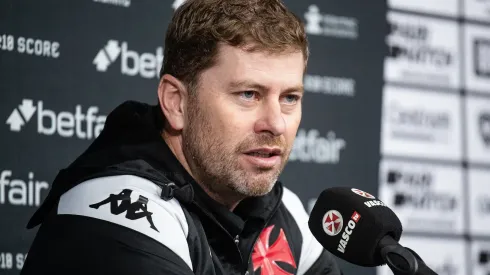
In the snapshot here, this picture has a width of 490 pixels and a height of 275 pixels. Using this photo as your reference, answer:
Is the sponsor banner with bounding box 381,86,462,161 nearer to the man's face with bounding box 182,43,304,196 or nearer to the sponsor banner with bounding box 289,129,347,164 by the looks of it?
the sponsor banner with bounding box 289,129,347,164

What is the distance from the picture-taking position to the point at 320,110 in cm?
230

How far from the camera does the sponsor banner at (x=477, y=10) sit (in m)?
2.61

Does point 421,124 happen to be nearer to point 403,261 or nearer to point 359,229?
point 359,229

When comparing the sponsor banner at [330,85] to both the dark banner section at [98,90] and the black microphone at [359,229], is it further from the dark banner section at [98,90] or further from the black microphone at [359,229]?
the black microphone at [359,229]

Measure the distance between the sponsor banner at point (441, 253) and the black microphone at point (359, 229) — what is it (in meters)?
1.25

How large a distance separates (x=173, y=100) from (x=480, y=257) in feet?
4.83

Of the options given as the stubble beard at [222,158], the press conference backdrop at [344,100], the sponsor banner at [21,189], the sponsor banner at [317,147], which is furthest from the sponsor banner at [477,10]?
the sponsor banner at [21,189]

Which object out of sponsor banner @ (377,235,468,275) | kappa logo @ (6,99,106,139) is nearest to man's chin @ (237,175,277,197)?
kappa logo @ (6,99,106,139)

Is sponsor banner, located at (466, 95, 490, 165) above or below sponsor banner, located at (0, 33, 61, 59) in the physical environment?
below

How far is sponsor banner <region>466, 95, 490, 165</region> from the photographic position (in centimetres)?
257

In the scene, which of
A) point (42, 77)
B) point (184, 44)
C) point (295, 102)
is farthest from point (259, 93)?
point (42, 77)

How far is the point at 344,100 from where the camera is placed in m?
2.34

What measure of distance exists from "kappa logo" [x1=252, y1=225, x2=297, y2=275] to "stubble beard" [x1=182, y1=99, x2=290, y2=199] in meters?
0.15

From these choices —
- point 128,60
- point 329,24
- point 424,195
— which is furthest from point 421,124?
point 128,60
